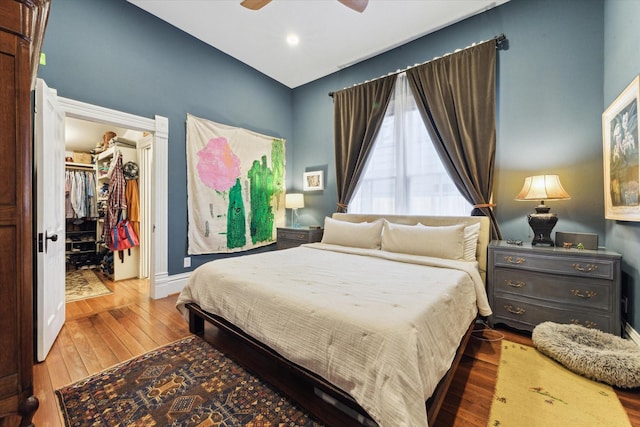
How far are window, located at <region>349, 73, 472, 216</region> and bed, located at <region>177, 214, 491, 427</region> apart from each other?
0.54m

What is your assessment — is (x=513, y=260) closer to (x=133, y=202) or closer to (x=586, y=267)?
(x=586, y=267)

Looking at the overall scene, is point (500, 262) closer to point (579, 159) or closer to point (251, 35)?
point (579, 159)

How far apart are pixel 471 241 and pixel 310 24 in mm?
3027

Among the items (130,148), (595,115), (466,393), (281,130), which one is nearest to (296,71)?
(281,130)

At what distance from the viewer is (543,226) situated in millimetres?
2361

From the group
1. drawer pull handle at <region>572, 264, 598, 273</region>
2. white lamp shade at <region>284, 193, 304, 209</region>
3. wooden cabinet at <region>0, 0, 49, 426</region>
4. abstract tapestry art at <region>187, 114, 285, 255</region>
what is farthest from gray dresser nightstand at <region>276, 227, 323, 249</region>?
wooden cabinet at <region>0, 0, 49, 426</region>

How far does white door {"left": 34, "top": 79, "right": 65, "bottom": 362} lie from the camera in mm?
1925

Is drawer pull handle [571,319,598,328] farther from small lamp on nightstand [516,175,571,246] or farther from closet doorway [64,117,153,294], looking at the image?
closet doorway [64,117,153,294]

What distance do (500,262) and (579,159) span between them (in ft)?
4.06

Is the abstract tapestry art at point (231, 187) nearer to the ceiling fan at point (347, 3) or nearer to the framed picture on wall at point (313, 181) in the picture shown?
the framed picture on wall at point (313, 181)

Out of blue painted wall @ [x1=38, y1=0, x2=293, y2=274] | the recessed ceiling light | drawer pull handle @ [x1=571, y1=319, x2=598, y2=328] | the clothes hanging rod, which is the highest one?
the recessed ceiling light

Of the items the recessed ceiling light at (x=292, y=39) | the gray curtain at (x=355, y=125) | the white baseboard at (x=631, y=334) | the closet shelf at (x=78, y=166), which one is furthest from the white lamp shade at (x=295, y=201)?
the closet shelf at (x=78, y=166)

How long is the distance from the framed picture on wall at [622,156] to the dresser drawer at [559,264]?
0.38 metres

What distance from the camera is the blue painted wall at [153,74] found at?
2.49m
